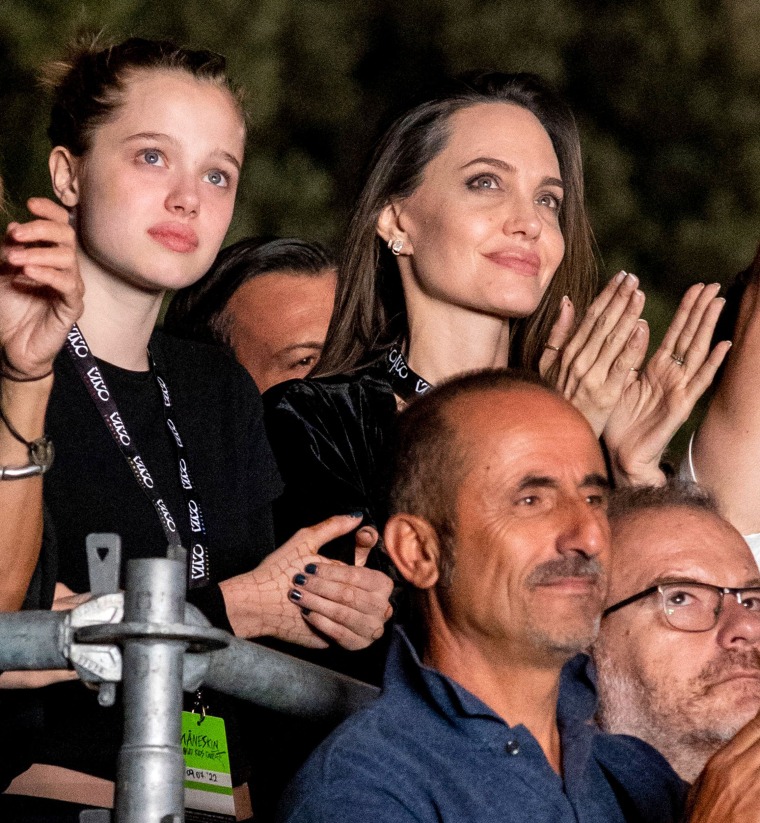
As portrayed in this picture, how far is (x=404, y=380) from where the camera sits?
2615 millimetres

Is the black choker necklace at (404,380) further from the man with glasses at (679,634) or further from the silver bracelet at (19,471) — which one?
the silver bracelet at (19,471)

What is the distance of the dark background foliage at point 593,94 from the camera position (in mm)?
5691

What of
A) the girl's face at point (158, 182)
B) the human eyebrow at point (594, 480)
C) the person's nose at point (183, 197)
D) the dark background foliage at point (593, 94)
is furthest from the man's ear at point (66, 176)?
the dark background foliage at point (593, 94)

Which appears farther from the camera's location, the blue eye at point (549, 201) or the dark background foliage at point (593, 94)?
the dark background foliage at point (593, 94)

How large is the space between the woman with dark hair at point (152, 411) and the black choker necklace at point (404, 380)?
0.83ft

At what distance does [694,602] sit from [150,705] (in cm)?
124

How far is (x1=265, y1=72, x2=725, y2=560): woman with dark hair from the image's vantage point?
254 cm

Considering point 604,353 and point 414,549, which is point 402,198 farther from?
point 414,549

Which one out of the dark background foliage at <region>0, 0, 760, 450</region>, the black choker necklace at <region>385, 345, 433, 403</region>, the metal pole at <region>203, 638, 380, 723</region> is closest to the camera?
the metal pole at <region>203, 638, 380, 723</region>

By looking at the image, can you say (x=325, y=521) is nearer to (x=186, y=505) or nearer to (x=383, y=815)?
(x=186, y=505)

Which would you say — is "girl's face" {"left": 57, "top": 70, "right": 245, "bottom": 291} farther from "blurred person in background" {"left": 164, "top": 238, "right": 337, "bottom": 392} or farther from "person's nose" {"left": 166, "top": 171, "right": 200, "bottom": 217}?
"blurred person in background" {"left": 164, "top": 238, "right": 337, "bottom": 392}

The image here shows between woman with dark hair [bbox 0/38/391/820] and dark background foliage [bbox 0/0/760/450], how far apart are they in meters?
3.24

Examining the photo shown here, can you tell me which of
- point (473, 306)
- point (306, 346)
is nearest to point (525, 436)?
point (473, 306)

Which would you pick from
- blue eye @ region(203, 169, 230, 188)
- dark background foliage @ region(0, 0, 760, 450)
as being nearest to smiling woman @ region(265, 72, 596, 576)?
blue eye @ region(203, 169, 230, 188)
